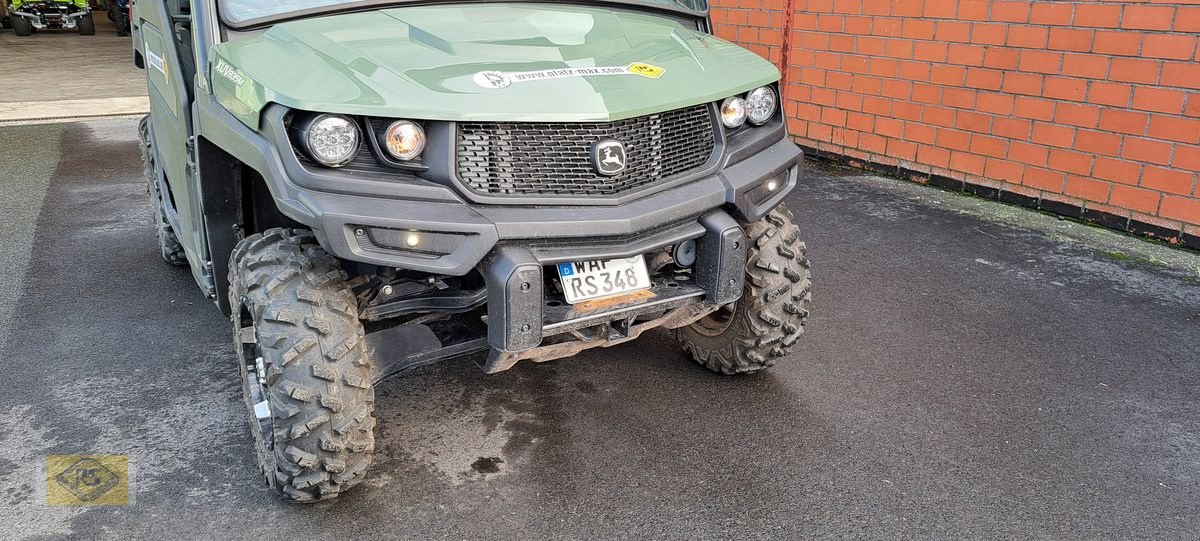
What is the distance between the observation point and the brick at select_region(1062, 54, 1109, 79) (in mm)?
6215

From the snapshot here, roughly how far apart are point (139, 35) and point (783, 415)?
12.2ft

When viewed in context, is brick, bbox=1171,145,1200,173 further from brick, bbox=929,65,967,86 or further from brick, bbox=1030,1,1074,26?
brick, bbox=929,65,967,86

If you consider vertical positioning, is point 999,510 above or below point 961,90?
below

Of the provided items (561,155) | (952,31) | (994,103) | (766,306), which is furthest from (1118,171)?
(561,155)

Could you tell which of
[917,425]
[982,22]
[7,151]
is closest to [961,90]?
[982,22]

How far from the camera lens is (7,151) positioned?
886 centimetres

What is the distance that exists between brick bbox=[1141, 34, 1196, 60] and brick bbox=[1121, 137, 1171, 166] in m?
0.52

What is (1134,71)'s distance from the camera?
19.9 ft

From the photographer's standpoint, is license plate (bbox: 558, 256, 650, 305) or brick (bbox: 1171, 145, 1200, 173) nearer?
license plate (bbox: 558, 256, 650, 305)

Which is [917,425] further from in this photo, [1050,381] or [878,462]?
[1050,381]

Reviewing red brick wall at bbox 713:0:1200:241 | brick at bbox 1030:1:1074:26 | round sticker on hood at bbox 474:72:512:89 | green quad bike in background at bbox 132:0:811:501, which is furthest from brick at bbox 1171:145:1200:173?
round sticker on hood at bbox 474:72:512:89

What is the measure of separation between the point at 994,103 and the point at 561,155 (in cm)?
494

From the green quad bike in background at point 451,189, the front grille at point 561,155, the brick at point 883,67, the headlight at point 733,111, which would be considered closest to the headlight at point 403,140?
the green quad bike in background at point 451,189

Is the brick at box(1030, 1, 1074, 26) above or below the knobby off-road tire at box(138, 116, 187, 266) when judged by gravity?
above
